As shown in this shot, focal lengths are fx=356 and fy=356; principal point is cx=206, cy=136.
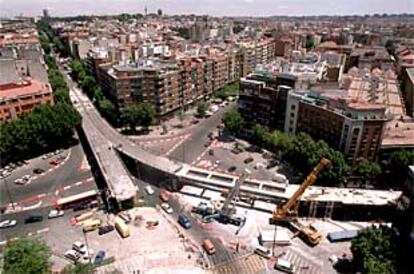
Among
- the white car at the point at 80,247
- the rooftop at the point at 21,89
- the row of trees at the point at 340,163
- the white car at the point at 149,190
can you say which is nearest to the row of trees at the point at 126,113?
the rooftop at the point at 21,89

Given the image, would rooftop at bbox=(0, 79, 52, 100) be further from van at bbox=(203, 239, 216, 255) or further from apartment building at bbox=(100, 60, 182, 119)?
van at bbox=(203, 239, 216, 255)

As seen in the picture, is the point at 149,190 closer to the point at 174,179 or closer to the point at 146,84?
the point at 174,179

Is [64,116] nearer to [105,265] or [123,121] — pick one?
[123,121]

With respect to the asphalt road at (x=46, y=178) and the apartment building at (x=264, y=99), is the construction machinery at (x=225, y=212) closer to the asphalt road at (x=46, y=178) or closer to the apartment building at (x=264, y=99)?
the asphalt road at (x=46, y=178)

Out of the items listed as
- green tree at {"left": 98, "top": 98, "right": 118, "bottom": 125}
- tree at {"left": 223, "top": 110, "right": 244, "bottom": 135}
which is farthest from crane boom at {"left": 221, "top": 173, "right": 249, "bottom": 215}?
green tree at {"left": 98, "top": 98, "right": 118, "bottom": 125}

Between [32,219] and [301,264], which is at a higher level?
[32,219]

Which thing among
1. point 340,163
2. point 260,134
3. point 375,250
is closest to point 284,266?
point 375,250
